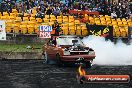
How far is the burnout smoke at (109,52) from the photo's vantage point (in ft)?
93.5

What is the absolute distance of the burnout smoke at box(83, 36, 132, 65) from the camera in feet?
93.5

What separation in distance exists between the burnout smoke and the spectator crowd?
20.7ft

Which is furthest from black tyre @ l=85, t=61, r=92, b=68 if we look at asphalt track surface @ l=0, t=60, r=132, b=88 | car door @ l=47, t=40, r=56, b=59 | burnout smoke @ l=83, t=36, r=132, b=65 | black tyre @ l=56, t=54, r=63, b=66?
burnout smoke @ l=83, t=36, r=132, b=65

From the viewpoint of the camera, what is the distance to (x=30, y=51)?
2994cm

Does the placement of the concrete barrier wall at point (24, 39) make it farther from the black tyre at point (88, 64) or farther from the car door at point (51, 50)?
the black tyre at point (88, 64)

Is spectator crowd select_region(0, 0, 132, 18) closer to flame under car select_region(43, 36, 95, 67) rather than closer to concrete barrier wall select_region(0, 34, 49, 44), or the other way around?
concrete barrier wall select_region(0, 34, 49, 44)

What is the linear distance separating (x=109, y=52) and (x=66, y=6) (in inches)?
418

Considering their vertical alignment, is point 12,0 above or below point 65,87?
above

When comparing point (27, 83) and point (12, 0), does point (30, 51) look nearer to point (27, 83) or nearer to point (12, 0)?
point (12, 0)

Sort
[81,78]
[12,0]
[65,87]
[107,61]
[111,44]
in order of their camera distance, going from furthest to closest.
Answer: 1. [12,0]
2. [111,44]
3. [107,61]
4. [65,87]
5. [81,78]

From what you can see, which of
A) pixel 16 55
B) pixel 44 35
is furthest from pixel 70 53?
pixel 44 35

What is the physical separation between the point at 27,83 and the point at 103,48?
43.2 ft

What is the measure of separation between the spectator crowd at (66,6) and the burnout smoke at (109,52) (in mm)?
6310

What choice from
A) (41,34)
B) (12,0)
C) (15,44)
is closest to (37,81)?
(41,34)
